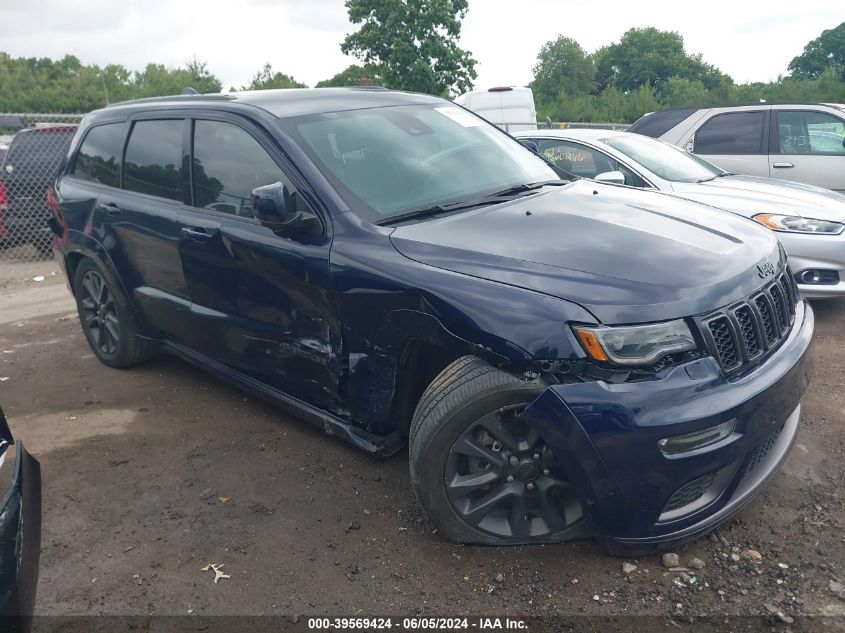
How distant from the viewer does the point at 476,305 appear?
2.69m

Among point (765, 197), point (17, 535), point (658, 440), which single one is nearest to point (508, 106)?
point (765, 197)

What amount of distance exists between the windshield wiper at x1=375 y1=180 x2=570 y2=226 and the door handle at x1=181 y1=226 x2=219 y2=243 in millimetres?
1086

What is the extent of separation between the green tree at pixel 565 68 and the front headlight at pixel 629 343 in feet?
224

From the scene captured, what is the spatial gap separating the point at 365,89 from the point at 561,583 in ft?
9.88

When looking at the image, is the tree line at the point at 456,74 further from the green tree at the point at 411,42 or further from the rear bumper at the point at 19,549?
the rear bumper at the point at 19,549

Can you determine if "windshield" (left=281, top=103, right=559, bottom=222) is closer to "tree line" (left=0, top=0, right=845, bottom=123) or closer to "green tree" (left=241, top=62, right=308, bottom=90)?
"tree line" (left=0, top=0, right=845, bottom=123)

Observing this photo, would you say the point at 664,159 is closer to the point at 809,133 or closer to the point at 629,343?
the point at 809,133

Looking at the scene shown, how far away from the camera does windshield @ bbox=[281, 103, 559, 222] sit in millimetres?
3350

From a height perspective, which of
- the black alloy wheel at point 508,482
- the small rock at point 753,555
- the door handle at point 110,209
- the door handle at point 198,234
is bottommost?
the small rock at point 753,555

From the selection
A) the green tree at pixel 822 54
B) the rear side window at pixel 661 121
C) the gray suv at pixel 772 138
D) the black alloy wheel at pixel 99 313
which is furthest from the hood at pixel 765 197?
the green tree at pixel 822 54

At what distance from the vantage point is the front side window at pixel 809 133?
7.96 metres

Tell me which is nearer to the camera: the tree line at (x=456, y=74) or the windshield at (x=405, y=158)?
the windshield at (x=405, y=158)

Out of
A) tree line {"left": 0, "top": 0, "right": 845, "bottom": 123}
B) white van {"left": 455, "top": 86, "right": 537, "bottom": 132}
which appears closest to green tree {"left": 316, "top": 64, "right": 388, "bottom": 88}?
tree line {"left": 0, "top": 0, "right": 845, "bottom": 123}

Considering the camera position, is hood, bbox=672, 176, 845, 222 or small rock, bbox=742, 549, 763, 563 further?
hood, bbox=672, 176, 845, 222
